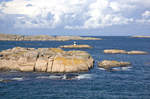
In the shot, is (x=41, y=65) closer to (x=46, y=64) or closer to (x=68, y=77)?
(x=46, y=64)

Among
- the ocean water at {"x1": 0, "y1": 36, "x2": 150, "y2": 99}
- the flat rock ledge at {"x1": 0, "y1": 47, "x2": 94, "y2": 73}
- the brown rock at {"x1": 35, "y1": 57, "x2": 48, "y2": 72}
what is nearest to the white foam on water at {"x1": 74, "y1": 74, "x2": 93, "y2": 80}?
the ocean water at {"x1": 0, "y1": 36, "x2": 150, "y2": 99}

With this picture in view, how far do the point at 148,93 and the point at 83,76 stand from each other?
1963cm

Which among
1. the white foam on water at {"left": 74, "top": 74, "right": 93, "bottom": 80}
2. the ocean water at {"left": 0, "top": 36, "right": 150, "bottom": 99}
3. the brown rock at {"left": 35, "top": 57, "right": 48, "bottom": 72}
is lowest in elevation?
the ocean water at {"left": 0, "top": 36, "right": 150, "bottom": 99}

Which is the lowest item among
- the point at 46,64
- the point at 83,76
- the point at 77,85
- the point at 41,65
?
the point at 77,85

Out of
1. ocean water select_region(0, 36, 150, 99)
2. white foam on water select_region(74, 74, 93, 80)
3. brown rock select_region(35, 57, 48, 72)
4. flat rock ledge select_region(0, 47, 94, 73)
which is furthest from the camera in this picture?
brown rock select_region(35, 57, 48, 72)

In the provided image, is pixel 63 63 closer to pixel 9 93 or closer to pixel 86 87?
pixel 86 87

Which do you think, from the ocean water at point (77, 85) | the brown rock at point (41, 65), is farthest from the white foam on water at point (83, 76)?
the brown rock at point (41, 65)

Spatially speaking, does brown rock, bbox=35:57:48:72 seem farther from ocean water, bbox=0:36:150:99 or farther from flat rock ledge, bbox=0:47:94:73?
ocean water, bbox=0:36:150:99

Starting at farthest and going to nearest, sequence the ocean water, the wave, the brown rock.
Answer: the brown rock
the wave
the ocean water

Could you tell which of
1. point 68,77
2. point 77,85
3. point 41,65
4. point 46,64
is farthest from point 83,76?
point 41,65

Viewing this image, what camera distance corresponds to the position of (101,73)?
226 ft

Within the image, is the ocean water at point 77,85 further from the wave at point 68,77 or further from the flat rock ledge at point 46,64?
the flat rock ledge at point 46,64

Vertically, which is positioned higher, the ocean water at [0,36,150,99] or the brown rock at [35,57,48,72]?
the brown rock at [35,57,48,72]

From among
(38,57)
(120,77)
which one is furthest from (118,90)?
(38,57)
